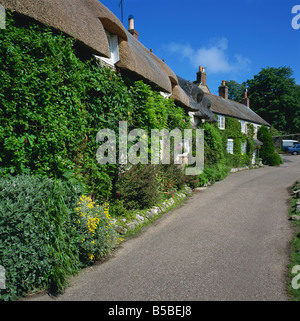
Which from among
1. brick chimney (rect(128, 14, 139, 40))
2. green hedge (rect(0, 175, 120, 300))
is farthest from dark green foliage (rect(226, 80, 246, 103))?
green hedge (rect(0, 175, 120, 300))

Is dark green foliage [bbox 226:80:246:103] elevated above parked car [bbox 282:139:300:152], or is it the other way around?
dark green foliage [bbox 226:80:246:103]

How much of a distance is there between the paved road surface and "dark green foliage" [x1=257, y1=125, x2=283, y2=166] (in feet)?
64.5

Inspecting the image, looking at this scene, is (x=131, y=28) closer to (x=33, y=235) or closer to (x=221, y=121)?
(x=221, y=121)

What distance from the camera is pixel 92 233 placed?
409cm

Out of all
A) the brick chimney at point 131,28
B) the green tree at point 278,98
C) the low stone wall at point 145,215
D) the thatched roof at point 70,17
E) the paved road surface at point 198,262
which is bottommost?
the paved road surface at point 198,262

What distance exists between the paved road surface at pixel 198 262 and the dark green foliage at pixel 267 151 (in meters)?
19.7

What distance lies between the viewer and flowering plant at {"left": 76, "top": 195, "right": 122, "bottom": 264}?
12.6 ft

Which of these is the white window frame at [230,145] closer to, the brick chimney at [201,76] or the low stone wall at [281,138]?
the brick chimney at [201,76]

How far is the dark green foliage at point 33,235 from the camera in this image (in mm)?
2869

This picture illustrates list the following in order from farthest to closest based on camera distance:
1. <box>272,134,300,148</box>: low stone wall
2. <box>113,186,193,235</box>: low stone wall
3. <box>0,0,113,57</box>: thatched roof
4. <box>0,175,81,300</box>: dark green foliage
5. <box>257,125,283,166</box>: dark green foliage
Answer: <box>272,134,300,148</box>: low stone wall → <box>257,125,283,166</box>: dark green foliage → <box>113,186,193,235</box>: low stone wall → <box>0,0,113,57</box>: thatched roof → <box>0,175,81,300</box>: dark green foliage

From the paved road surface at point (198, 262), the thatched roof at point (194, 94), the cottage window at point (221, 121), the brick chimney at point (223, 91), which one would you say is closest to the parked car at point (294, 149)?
the brick chimney at point (223, 91)

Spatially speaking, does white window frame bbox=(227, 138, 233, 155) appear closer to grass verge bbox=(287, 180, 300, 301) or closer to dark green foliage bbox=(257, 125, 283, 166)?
dark green foliage bbox=(257, 125, 283, 166)

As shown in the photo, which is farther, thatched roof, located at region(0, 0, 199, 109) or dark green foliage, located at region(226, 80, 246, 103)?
dark green foliage, located at region(226, 80, 246, 103)

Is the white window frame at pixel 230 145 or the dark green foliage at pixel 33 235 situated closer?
the dark green foliage at pixel 33 235
